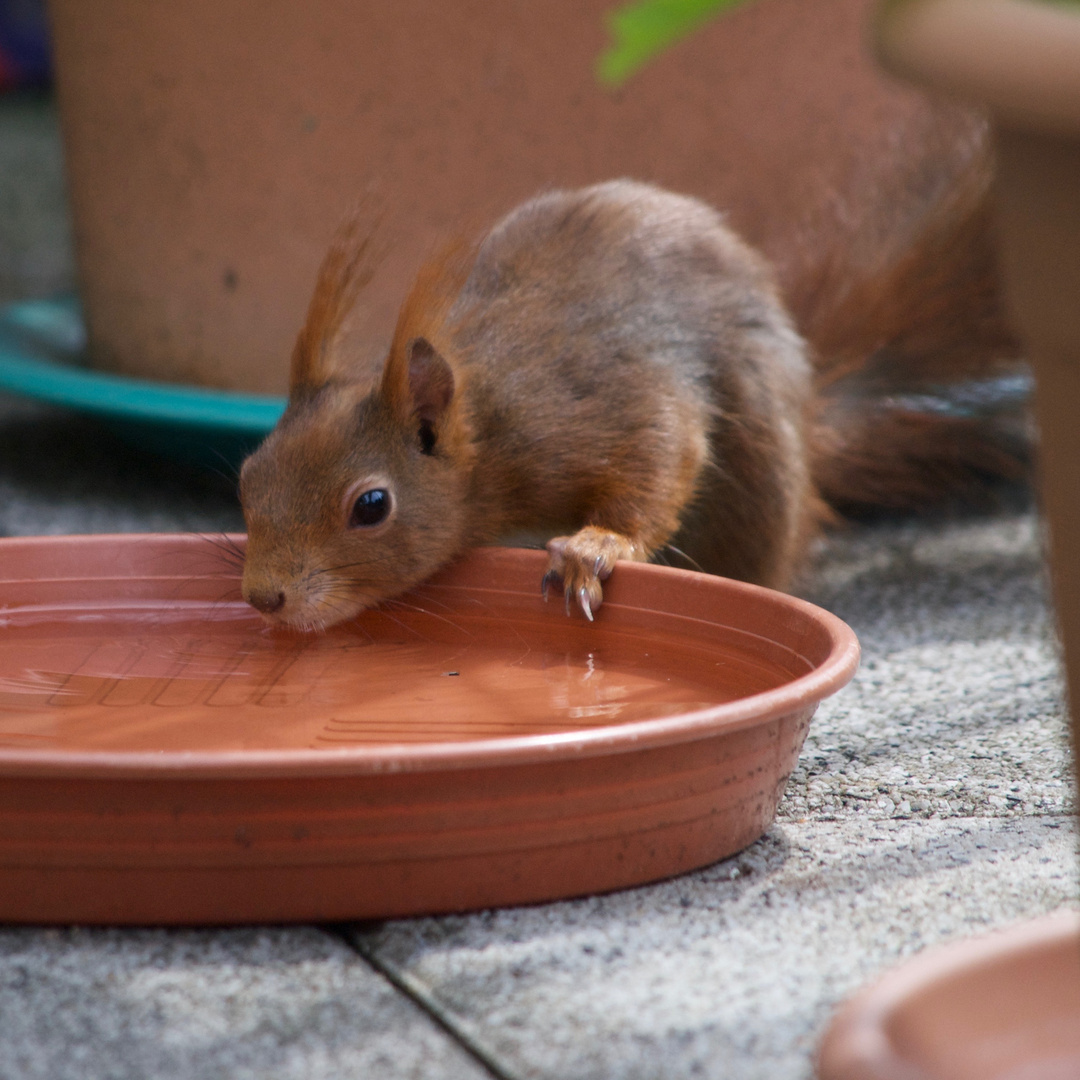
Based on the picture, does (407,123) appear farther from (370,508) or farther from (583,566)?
(583,566)

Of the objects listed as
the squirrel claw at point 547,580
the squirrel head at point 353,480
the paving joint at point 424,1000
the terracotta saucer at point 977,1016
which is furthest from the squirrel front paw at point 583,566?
the terracotta saucer at point 977,1016

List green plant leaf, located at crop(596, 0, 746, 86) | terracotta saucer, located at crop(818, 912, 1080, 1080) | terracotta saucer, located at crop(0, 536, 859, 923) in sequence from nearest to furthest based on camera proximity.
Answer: green plant leaf, located at crop(596, 0, 746, 86), terracotta saucer, located at crop(818, 912, 1080, 1080), terracotta saucer, located at crop(0, 536, 859, 923)

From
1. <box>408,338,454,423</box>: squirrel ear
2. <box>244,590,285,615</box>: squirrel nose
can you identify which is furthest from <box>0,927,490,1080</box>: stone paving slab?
<box>408,338,454,423</box>: squirrel ear

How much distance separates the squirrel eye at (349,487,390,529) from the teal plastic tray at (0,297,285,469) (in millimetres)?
689

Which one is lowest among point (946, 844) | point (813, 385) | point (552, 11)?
point (946, 844)

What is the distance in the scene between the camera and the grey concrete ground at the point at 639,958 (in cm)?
93

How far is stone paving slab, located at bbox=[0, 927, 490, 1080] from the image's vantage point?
0.92 meters

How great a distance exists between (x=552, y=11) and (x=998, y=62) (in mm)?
1915

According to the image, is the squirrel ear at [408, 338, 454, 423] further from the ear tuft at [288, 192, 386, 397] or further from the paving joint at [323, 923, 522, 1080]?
the paving joint at [323, 923, 522, 1080]

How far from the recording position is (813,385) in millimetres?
2186

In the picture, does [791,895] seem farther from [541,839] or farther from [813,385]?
[813,385]

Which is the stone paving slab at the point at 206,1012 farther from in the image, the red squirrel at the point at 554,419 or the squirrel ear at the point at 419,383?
the squirrel ear at the point at 419,383

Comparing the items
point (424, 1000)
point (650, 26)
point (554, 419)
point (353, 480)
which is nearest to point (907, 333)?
point (554, 419)

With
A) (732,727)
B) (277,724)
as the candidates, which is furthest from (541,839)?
(277,724)
